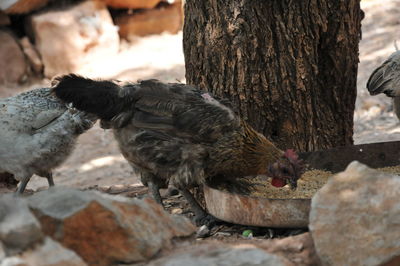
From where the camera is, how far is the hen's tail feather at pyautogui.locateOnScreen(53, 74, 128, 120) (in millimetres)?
4906

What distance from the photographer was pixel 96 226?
347cm

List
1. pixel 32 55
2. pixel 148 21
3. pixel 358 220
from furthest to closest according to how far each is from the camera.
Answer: pixel 148 21, pixel 32 55, pixel 358 220

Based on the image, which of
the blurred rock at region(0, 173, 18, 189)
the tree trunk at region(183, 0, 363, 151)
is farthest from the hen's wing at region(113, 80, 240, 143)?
the blurred rock at region(0, 173, 18, 189)

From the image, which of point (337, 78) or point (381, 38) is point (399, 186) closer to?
point (337, 78)

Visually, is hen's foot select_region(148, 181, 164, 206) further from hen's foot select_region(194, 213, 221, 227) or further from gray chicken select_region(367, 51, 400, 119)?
gray chicken select_region(367, 51, 400, 119)

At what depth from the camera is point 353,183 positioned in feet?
12.0

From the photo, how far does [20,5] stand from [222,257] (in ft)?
33.4

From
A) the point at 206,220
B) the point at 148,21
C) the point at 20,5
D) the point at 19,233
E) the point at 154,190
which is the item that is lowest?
the point at 206,220

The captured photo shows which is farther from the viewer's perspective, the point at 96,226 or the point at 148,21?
the point at 148,21

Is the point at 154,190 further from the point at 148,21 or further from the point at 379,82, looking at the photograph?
the point at 148,21

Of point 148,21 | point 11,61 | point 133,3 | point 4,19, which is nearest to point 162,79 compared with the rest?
point 148,21

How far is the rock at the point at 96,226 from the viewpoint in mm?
3436

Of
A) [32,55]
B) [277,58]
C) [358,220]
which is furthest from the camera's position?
[32,55]

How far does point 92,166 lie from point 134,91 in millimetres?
5129
